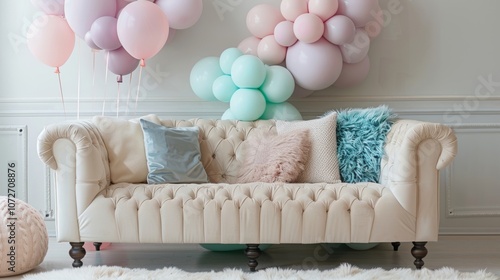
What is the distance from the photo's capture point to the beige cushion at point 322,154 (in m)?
3.22

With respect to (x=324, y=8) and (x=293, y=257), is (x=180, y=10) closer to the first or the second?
(x=324, y=8)

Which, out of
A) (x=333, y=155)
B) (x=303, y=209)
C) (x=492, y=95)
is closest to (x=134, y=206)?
(x=303, y=209)

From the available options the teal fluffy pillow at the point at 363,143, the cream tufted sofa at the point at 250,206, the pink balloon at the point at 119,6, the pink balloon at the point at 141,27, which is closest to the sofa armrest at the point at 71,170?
the cream tufted sofa at the point at 250,206

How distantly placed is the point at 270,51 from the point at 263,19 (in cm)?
19

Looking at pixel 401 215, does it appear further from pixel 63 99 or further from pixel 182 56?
pixel 63 99

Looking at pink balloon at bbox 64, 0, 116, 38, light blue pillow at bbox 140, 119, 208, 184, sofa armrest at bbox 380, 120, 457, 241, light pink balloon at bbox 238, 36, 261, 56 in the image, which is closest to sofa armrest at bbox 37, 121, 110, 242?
light blue pillow at bbox 140, 119, 208, 184

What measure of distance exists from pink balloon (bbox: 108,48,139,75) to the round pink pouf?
895 mm

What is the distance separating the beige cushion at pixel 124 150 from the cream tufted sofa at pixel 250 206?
18 cm

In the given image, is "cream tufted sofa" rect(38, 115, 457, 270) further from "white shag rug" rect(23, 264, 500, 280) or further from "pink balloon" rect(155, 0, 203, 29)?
"pink balloon" rect(155, 0, 203, 29)

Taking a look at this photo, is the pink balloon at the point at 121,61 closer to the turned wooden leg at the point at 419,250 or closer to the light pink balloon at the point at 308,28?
the light pink balloon at the point at 308,28

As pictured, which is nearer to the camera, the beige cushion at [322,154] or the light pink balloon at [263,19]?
the beige cushion at [322,154]

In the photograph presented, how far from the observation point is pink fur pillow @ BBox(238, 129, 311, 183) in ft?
10.4

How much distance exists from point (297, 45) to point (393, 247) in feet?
4.08

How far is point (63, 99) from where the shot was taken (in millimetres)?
3854
